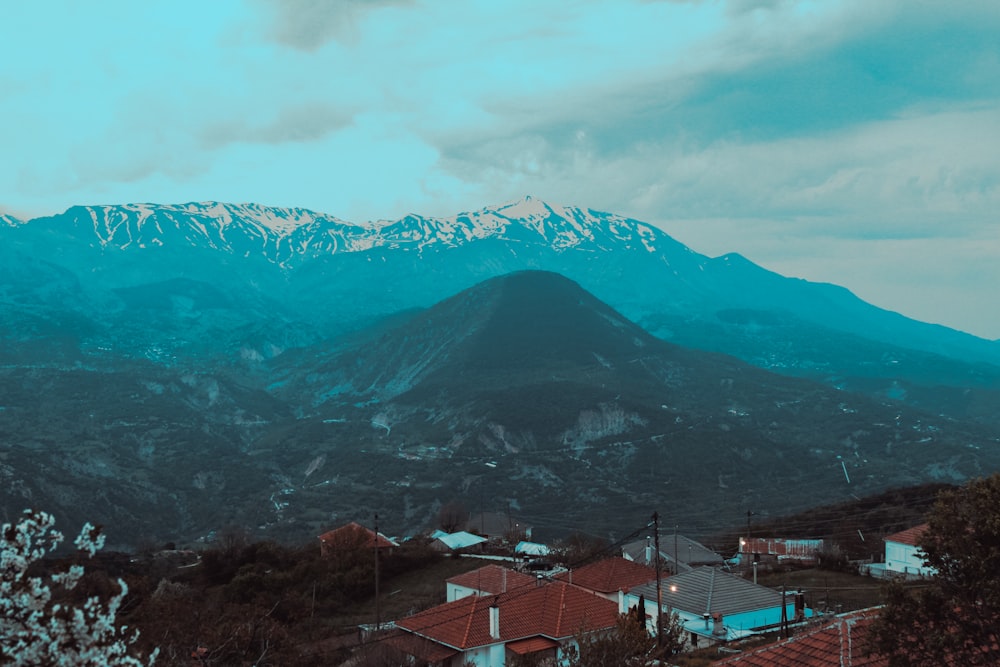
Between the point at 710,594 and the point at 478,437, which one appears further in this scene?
the point at 478,437

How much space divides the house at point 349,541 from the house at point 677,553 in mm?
15869

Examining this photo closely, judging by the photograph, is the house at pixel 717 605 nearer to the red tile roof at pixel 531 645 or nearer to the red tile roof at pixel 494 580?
the red tile roof at pixel 531 645

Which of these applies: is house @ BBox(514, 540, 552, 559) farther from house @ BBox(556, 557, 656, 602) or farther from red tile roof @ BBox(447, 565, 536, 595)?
house @ BBox(556, 557, 656, 602)

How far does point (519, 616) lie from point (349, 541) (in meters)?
A: 24.4

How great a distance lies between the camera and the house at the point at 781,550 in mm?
45469

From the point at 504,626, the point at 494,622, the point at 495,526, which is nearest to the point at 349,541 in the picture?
the point at 495,526

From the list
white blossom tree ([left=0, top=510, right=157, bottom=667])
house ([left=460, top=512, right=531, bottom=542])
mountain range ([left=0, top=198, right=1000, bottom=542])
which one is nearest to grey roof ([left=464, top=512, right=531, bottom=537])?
house ([left=460, top=512, right=531, bottom=542])

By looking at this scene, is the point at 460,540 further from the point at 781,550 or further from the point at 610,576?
the point at 610,576

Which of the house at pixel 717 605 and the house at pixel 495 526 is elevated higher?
the house at pixel 717 605

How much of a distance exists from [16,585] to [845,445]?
455 ft

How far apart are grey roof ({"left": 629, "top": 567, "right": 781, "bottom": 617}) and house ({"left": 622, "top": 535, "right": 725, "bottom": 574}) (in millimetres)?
13439

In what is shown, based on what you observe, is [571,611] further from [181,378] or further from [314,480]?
[181,378]

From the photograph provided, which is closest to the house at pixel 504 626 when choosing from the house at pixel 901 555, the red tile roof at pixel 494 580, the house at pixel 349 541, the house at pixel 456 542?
the red tile roof at pixel 494 580

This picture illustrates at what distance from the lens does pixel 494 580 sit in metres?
35.6
